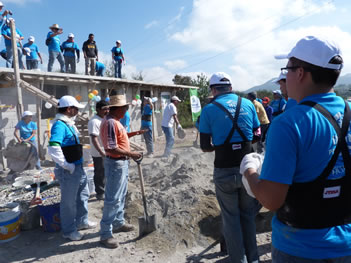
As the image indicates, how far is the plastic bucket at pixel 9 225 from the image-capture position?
3.79 meters

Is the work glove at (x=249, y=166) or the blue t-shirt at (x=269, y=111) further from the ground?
the blue t-shirt at (x=269, y=111)

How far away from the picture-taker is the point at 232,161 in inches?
108

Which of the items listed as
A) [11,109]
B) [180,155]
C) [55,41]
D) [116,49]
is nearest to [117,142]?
[180,155]

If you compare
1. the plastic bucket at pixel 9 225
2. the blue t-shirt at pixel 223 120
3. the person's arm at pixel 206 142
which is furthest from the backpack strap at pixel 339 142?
the plastic bucket at pixel 9 225

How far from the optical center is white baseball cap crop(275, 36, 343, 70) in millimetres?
1209

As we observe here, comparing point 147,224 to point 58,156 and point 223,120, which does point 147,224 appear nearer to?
point 58,156

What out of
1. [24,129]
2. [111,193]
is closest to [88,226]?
[111,193]

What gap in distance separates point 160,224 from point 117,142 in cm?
143

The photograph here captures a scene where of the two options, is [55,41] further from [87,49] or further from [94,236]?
[94,236]

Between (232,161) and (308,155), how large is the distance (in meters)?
1.56

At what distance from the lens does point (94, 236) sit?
157 inches

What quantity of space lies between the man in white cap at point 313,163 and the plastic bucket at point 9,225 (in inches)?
154

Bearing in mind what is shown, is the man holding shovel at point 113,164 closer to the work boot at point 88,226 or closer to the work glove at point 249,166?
the work boot at point 88,226

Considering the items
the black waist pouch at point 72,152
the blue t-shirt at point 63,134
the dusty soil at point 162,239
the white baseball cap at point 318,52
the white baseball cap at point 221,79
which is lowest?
the dusty soil at point 162,239
